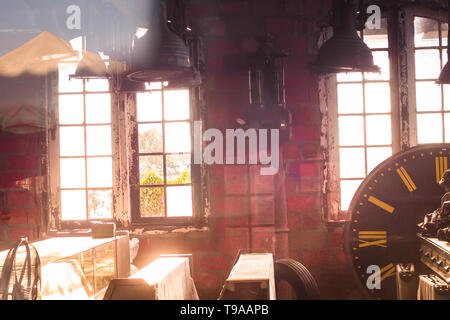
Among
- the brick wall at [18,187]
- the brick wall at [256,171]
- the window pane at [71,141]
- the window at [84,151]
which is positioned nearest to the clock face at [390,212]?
the brick wall at [256,171]

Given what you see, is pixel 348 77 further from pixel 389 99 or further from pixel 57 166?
pixel 57 166

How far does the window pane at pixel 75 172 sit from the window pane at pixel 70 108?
1.20 feet

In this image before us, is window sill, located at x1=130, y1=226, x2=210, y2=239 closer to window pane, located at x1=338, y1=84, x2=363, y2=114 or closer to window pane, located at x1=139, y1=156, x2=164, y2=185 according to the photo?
window pane, located at x1=139, y1=156, x2=164, y2=185

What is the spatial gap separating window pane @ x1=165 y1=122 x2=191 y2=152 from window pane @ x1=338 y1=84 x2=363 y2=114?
1.34 metres

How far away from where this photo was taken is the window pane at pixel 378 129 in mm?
3750

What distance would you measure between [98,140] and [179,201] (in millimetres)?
900

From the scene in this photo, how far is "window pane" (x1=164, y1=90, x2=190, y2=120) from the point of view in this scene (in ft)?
12.4

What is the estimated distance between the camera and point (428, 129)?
3.72 meters

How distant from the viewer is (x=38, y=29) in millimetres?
3848

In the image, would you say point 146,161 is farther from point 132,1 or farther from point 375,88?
point 375,88

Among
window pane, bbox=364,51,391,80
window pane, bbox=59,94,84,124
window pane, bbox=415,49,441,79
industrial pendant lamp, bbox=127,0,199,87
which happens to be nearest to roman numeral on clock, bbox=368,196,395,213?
window pane, bbox=364,51,391,80
